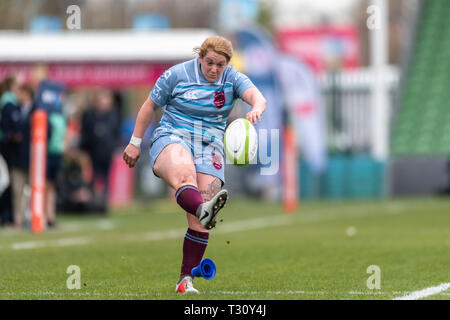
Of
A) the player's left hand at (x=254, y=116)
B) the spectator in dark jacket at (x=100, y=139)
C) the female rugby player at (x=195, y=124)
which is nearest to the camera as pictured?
the player's left hand at (x=254, y=116)

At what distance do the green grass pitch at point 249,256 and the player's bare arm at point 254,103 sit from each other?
123cm

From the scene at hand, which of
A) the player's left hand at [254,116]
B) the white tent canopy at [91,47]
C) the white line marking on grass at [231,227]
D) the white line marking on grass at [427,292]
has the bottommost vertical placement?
the white line marking on grass at [231,227]

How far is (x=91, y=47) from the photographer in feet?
76.4

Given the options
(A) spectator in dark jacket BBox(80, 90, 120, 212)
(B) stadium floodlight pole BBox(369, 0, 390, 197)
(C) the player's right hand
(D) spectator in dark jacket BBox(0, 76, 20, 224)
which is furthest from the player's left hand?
(B) stadium floodlight pole BBox(369, 0, 390, 197)

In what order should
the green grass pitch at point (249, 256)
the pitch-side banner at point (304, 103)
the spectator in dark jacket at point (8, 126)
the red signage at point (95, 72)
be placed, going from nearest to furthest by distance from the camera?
the green grass pitch at point (249, 256)
the spectator in dark jacket at point (8, 126)
the red signage at point (95, 72)
the pitch-side banner at point (304, 103)

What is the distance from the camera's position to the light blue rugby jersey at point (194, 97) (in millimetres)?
7914

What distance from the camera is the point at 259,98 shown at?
7.75 meters

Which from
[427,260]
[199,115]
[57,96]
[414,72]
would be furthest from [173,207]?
[199,115]

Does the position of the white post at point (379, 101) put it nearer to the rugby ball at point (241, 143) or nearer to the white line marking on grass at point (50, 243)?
the white line marking on grass at point (50, 243)

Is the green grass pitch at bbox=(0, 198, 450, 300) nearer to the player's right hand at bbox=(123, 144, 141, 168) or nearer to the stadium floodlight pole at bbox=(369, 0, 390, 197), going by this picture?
the player's right hand at bbox=(123, 144, 141, 168)

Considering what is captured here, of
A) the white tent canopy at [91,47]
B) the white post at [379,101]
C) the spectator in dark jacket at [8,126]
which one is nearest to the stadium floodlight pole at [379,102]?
the white post at [379,101]

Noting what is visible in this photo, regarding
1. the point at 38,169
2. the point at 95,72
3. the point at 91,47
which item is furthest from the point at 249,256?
the point at 91,47

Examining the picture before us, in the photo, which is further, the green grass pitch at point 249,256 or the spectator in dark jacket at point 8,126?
the spectator in dark jacket at point 8,126

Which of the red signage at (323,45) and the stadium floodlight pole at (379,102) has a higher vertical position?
the red signage at (323,45)
